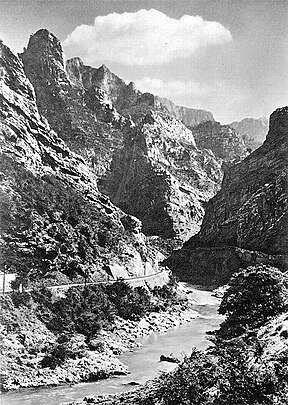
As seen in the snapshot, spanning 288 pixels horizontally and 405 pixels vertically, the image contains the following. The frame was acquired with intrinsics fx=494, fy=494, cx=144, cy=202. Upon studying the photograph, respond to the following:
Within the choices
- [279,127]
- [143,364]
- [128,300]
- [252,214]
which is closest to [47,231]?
[128,300]

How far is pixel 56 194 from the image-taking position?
9100cm

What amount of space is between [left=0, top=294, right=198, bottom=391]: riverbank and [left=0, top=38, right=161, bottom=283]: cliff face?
13866 mm

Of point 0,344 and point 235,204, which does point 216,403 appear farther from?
point 235,204

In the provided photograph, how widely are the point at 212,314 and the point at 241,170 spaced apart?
3140 inches

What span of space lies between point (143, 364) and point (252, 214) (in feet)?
287

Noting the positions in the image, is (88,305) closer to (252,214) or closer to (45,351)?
(45,351)

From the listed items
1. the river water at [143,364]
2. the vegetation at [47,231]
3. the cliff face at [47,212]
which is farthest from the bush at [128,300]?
the vegetation at [47,231]

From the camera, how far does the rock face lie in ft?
406

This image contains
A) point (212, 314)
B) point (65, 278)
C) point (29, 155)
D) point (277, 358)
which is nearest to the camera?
point (277, 358)

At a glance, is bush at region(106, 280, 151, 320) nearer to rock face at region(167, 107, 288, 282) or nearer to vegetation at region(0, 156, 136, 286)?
vegetation at region(0, 156, 136, 286)

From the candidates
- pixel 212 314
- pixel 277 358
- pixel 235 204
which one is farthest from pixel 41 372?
pixel 235 204

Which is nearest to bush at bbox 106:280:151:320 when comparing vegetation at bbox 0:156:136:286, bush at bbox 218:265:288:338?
vegetation at bbox 0:156:136:286

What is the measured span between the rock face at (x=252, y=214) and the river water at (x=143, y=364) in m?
44.5

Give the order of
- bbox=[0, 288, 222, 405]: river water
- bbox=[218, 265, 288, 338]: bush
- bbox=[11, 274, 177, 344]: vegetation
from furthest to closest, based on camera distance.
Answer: bbox=[11, 274, 177, 344]: vegetation, bbox=[218, 265, 288, 338]: bush, bbox=[0, 288, 222, 405]: river water
